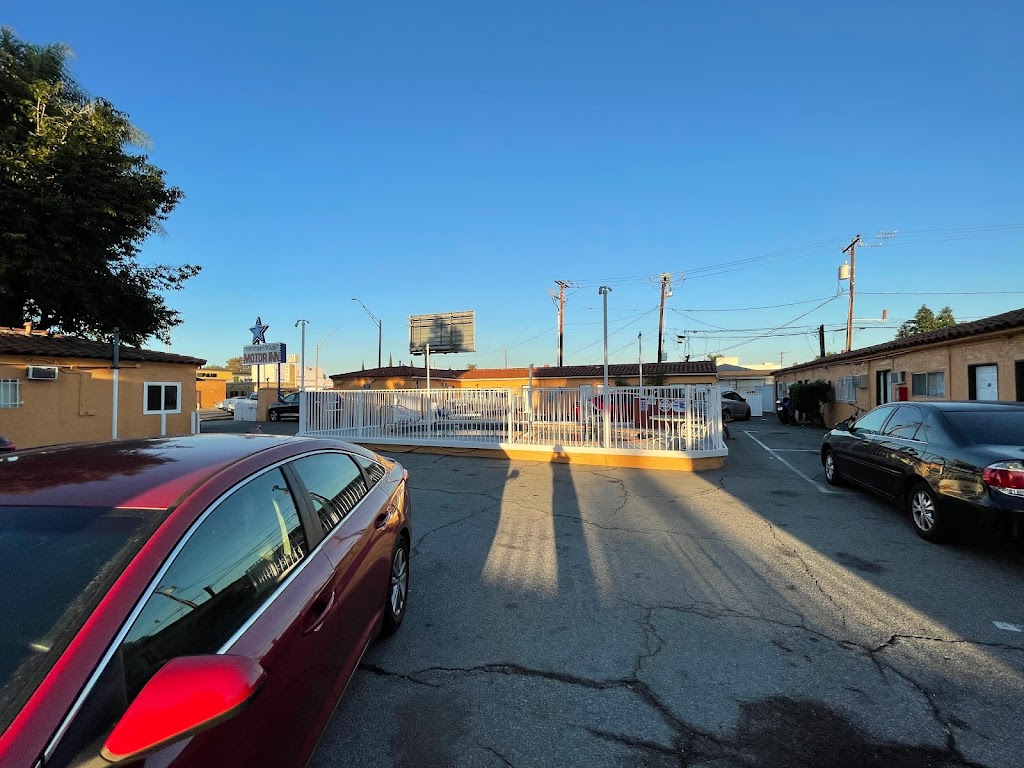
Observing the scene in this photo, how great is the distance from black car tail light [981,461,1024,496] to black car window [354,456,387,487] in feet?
16.8

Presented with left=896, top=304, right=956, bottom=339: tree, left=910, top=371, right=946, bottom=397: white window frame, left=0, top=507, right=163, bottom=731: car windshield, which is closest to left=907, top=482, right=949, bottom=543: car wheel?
left=0, top=507, right=163, bottom=731: car windshield

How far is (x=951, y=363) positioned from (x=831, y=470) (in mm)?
7511

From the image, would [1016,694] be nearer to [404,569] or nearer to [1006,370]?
[404,569]

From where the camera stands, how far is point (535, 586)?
4.31 metres

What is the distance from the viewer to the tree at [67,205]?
44.9 feet

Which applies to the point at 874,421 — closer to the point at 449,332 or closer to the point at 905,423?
the point at 905,423

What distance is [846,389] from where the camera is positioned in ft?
66.3

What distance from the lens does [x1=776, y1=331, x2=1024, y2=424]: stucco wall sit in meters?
10.7

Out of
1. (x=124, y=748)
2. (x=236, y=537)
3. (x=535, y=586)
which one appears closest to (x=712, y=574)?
(x=535, y=586)

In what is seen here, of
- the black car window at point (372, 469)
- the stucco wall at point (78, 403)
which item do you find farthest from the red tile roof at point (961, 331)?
the stucco wall at point (78, 403)

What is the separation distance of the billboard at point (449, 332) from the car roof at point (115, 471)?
22.5 meters

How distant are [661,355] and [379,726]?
3288 cm

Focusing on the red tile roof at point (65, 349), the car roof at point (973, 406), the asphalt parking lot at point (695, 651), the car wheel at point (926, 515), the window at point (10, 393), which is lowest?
the asphalt parking lot at point (695, 651)

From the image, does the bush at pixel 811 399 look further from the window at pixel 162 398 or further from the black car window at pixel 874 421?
the window at pixel 162 398
